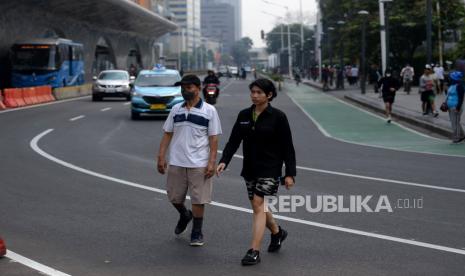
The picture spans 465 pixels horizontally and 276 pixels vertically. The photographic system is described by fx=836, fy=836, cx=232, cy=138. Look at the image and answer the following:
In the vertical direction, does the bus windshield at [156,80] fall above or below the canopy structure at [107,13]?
below

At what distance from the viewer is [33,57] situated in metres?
46.0

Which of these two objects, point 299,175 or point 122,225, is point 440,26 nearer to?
point 299,175

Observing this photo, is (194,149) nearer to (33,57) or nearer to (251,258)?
(251,258)

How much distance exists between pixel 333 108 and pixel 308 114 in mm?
4349

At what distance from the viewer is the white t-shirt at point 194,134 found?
795 cm

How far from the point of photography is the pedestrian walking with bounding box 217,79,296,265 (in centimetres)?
727

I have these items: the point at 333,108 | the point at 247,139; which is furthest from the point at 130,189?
the point at 333,108

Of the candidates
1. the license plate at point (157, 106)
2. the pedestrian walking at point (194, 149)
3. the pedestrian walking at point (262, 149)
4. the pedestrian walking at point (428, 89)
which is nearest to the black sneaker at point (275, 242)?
the pedestrian walking at point (262, 149)

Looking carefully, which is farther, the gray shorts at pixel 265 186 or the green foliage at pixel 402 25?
the green foliage at pixel 402 25

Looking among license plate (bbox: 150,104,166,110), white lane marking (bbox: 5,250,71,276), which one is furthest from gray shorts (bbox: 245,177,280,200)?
license plate (bbox: 150,104,166,110)

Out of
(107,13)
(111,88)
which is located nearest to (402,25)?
(111,88)

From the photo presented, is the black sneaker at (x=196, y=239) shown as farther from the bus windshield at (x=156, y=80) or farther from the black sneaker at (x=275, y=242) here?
the bus windshield at (x=156, y=80)

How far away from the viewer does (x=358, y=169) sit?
1423 centimetres

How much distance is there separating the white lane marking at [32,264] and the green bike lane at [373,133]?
1112 cm
